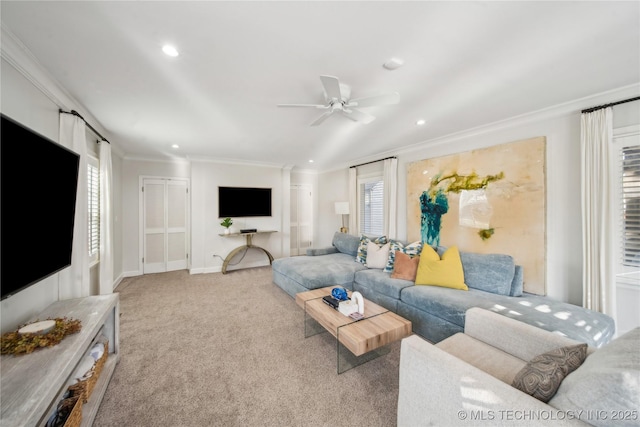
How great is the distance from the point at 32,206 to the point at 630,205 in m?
4.56

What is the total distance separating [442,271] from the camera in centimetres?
276

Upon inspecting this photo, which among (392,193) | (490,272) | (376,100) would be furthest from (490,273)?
(376,100)

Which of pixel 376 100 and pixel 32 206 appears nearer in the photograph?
pixel 32 206

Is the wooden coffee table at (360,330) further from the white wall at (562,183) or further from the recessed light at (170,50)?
the recessed light at (170,50)

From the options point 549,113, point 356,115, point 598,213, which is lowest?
point 598,213

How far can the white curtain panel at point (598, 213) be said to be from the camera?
2143 millimetres

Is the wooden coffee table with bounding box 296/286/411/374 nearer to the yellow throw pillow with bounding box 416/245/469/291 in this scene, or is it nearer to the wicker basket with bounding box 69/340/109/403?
the yellow throw pillow with bounding box 416/245/469/291

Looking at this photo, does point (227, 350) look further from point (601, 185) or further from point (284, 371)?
point (601, 185)

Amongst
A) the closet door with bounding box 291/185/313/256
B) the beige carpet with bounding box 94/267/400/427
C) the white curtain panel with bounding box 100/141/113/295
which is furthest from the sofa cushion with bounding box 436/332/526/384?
the closet door with bounding box 291/185/313/256

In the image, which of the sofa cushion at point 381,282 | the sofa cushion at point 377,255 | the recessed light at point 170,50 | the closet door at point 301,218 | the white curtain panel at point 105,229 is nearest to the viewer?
the recessed light at point 170,50

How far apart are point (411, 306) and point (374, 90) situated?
2286mm

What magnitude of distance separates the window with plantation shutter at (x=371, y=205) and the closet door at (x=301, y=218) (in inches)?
78.3

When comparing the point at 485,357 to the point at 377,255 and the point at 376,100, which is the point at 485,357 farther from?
the point at 377,255

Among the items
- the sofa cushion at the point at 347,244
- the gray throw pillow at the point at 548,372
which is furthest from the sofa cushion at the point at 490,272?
the sofa cushion at the point at 347,244
